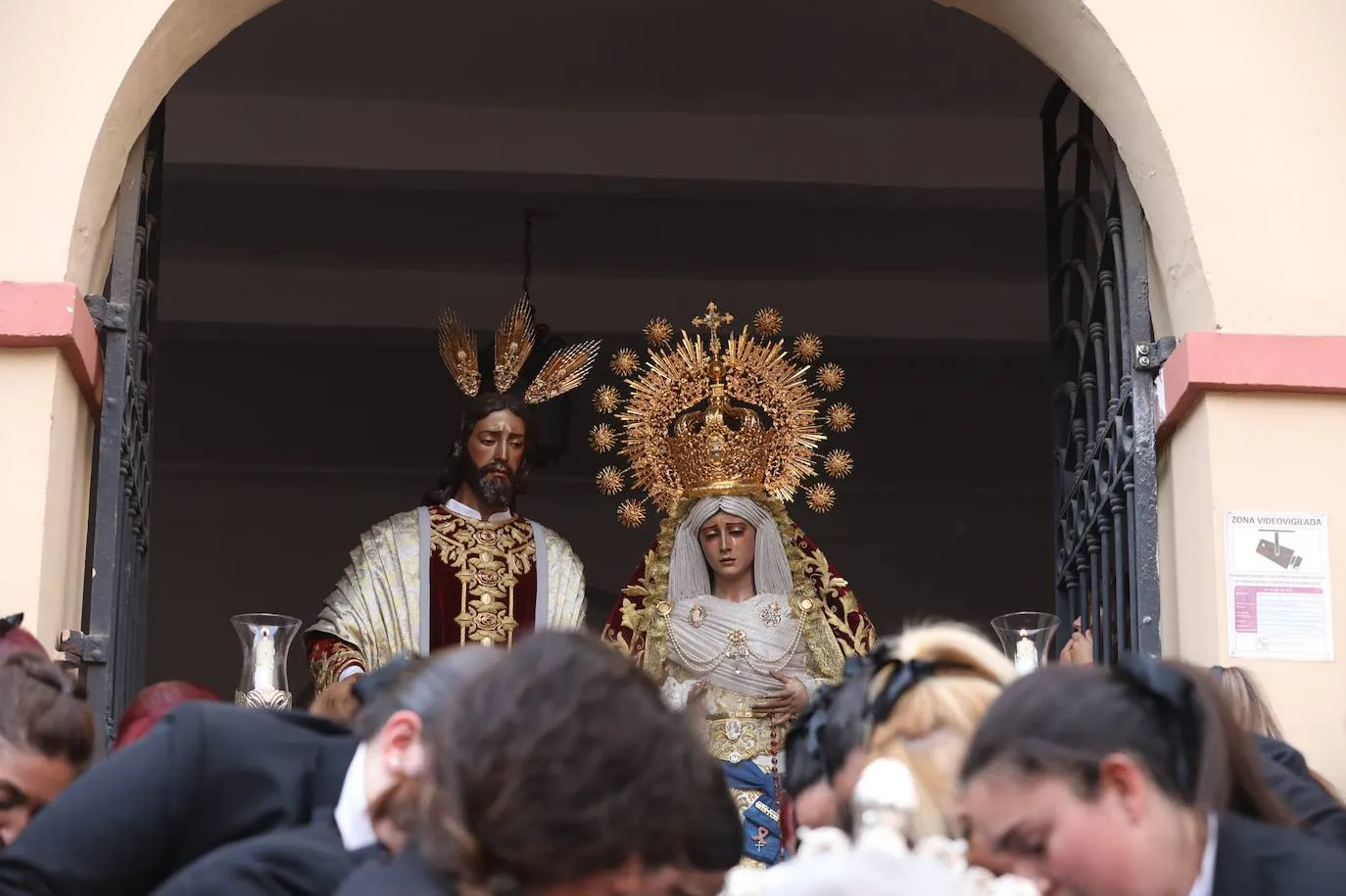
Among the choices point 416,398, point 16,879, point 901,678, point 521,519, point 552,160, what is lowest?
Answer: point 16,879

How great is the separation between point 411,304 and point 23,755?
6489 millimetres

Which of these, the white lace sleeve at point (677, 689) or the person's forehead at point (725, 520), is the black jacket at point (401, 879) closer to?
the white lace sleeve at point (677, 689)

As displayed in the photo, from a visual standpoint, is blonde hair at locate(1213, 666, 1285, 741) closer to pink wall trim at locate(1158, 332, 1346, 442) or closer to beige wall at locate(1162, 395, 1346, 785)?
beige wall at locate(1162, 395, 1346, 785)

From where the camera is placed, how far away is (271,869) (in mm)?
2246

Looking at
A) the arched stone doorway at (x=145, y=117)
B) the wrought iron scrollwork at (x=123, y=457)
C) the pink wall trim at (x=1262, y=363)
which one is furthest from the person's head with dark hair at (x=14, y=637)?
the pink wall trim at (x=1262, y=363)

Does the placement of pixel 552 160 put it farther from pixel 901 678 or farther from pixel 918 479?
pixel 901 678

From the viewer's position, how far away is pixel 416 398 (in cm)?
986

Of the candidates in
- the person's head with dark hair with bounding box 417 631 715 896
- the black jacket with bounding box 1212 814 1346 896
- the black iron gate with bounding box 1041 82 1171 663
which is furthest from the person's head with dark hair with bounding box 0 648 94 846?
the black iron gate with bounding box 1041 82 1171 663

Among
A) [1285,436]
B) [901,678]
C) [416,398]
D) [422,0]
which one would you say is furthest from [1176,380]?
[416,398]

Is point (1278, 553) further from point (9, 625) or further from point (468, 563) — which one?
point (468, 563)

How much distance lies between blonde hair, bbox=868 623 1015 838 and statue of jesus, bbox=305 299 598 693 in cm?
389

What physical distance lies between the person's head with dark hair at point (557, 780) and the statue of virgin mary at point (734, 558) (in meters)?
4.13

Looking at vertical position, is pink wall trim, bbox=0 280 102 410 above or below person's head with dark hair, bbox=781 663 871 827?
above

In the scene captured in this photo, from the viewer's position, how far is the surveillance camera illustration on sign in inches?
180
